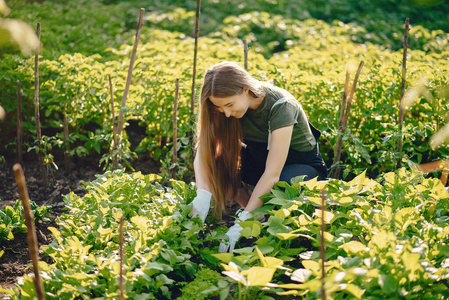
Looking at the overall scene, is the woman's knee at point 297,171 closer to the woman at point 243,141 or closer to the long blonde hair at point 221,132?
the woman at point 243,141

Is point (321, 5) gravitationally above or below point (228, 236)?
above

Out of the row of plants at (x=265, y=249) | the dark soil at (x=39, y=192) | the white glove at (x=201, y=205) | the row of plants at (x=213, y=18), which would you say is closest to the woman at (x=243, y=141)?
the white glove at (x=201, y=205)

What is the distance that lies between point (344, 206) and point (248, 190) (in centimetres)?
110

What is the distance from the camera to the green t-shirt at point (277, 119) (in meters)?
2.37

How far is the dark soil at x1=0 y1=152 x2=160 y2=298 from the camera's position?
88.2 inches

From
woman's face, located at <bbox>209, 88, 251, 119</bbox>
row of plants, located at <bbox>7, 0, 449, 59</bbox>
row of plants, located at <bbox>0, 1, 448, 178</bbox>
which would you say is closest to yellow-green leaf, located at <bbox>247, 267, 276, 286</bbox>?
woman's face, located at <bbox>209, 88, 251, 119</bbox>

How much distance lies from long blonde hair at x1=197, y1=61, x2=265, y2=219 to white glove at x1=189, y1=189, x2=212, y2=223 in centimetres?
16

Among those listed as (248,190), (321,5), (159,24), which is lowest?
(248,190)

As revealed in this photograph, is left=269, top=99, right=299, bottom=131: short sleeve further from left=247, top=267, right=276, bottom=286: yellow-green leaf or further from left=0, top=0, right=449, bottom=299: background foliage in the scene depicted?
left=247, top=267, right=276, bottom=286: yellow-green leaf

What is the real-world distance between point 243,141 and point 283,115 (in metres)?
0.44

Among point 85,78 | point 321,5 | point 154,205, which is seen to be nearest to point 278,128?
point 154,205

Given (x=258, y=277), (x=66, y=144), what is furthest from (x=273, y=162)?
(x=66, y=144)

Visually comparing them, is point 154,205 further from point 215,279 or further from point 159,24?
point 159,24

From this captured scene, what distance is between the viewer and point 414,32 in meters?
6.36
